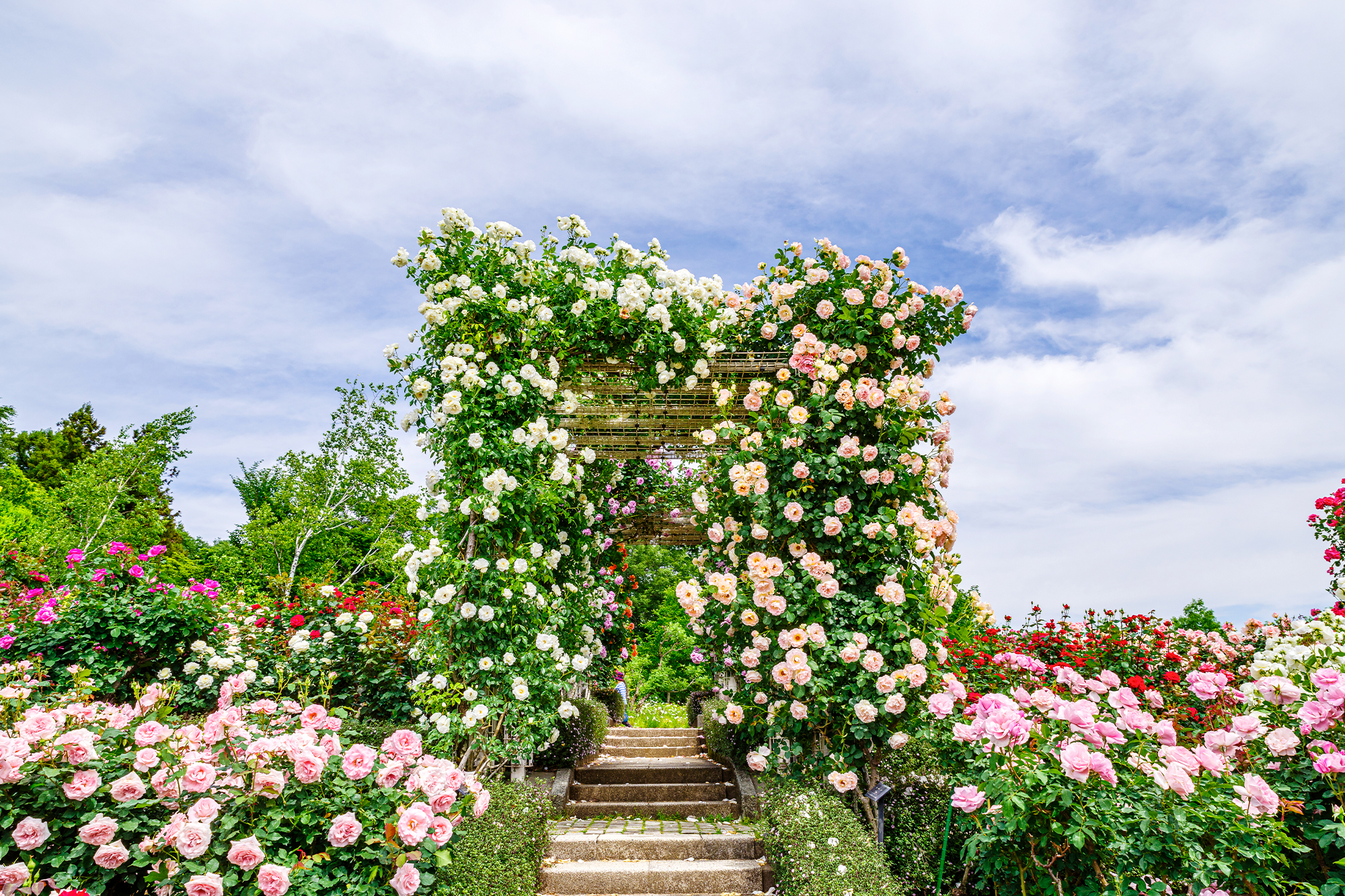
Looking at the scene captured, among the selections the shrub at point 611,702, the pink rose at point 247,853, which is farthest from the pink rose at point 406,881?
the shrub at point 611,702

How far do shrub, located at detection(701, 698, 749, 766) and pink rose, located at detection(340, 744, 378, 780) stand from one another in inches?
124

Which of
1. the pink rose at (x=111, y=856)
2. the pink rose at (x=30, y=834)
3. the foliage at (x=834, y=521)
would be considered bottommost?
the pink rose at (x=111, y=856)

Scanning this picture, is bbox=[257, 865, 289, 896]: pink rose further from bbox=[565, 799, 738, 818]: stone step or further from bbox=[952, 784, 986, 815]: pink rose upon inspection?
bbox=[565, 799, 738, 818]: stone step

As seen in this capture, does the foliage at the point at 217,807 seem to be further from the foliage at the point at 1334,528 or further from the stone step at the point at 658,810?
the foliage at the point at 1334,528

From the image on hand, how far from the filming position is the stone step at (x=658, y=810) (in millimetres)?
5617

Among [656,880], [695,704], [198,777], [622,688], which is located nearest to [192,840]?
[198,777]

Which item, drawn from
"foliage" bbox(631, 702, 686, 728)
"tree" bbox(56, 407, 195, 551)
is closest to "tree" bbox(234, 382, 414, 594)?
"tree" bbox(56, 407, 195, 551)

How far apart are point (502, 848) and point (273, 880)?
1.43 m

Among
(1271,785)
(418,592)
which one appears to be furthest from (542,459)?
(1271,785)

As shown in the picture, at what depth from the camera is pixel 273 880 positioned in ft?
8.76

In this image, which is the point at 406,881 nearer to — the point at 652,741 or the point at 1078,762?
the point at 1078,762

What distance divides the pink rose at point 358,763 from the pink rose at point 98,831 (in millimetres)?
809

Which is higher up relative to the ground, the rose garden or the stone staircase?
the rose garden

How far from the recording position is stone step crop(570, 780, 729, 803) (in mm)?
5918
